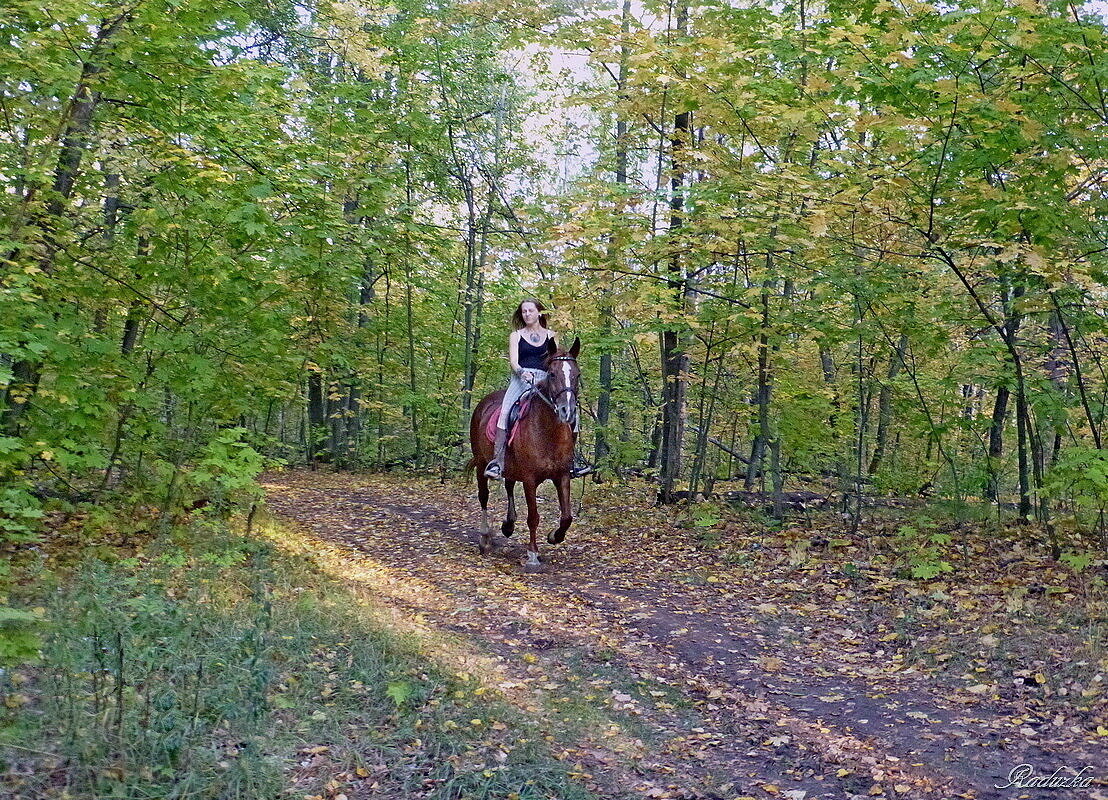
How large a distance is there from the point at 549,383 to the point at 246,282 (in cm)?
348

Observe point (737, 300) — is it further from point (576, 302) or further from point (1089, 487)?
point (1089, 487)

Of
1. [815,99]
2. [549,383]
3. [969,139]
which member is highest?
[815,99]

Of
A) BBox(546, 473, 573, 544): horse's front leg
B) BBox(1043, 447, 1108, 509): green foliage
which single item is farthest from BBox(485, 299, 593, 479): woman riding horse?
BBox(1043, 447, 1108, 509): green foliage

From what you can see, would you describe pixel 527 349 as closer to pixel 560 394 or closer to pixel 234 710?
pixel 560 394

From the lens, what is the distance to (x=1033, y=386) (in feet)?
27.6

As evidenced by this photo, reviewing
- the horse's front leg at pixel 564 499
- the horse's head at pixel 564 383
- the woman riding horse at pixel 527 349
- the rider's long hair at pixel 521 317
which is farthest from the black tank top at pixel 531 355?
the horse's front leg at pixel 564 499

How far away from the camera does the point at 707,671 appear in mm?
6297

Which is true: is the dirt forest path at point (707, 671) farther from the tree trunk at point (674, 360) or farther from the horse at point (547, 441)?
the tree trunk at point (674, 360)

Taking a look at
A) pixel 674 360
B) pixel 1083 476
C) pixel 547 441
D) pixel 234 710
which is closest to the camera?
pixel 234 710

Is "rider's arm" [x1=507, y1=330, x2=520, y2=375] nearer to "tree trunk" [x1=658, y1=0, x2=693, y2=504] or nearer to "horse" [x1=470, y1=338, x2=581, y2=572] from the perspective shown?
"horse" [x1=470, y1=338, x2=581, y2=572]

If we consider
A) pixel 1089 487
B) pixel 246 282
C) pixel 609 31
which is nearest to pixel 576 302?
pixel 609 31

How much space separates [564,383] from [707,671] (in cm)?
366

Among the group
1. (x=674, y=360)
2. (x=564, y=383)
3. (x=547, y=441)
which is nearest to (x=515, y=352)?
(x=564, y=383)

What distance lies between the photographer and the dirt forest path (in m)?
4.52
